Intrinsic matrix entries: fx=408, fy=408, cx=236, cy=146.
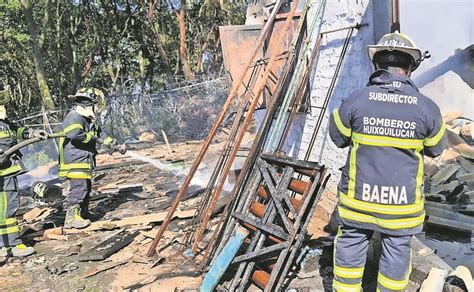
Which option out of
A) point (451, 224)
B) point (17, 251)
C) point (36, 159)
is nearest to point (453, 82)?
point (451, 224)

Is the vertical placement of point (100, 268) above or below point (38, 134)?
below

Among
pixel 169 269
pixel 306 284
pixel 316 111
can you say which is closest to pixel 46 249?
pixel 169 269

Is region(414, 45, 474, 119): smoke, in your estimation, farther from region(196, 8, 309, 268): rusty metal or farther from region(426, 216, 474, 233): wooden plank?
region(196, 8, 309, 268): rusty metal

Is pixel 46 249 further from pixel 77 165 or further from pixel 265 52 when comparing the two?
pixel 265 52

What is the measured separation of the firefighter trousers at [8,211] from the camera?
16.6 ft

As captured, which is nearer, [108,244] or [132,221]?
[108,244]

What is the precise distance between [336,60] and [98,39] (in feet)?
66.6

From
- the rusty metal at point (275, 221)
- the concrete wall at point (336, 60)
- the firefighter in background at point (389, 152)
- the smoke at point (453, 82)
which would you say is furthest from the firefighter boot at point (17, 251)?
the smoke at point (453, 82)

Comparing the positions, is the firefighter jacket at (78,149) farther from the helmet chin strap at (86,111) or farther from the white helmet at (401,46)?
A: the white helmet at (401,46)

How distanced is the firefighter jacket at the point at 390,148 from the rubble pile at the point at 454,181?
6.08 ft

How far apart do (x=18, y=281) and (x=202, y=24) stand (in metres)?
20.7

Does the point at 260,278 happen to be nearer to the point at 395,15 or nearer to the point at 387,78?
the point at 387,78

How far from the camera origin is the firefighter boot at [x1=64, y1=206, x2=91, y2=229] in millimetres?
5984

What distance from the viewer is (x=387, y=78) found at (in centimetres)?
274
